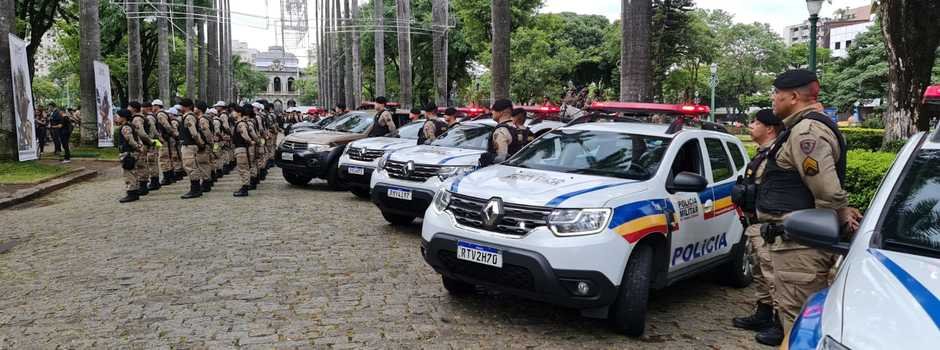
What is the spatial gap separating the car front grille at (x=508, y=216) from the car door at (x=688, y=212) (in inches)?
46.4

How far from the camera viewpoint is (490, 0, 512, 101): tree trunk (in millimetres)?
15906

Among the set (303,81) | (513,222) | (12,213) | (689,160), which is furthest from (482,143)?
(303,81)

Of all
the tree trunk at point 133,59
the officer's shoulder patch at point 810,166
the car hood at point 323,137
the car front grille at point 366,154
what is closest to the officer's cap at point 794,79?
the officer's shoulder patch at point 810,166

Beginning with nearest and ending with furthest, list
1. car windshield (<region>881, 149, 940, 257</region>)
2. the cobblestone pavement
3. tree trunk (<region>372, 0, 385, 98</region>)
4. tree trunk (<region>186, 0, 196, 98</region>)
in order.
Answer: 1. car windshield (<region>881, 149, 940, 257</region>)
2. the cobblestone pavement
3. tree trunk (<region>372, 0, 385, 98</region>)
4. tree trunk (<region>186, 0, 196, 98</region>)

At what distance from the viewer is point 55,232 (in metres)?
9.22

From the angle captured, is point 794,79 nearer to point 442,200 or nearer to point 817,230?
point 817,230

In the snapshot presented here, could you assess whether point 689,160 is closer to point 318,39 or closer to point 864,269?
point 864,269

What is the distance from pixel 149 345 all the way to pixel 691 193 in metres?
4.26

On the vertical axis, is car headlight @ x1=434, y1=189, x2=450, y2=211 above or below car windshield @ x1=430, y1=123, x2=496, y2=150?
below

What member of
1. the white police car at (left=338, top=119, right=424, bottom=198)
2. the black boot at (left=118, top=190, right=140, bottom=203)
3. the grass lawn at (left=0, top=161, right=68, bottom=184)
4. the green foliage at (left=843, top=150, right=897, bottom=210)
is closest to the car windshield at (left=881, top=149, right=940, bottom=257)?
the green foliage at (left=843, top=150, right=897, bottom=210)

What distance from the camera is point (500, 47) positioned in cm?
1625

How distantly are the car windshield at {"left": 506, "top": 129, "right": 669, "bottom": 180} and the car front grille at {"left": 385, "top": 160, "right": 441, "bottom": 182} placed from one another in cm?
248

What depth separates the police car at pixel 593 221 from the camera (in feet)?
15.9

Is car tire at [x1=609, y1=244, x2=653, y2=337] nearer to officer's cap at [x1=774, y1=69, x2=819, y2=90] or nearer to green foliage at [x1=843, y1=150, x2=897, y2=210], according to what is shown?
officer's cap at [x1=774, y1=69, x2=819, y2=90]
